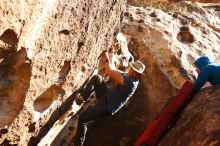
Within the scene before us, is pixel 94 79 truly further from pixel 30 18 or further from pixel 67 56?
pixel 30 18

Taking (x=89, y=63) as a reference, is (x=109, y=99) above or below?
below

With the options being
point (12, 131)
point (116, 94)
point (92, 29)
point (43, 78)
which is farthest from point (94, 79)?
point (12, 131)

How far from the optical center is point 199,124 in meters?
4.85

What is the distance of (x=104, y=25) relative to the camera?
611 centimetres

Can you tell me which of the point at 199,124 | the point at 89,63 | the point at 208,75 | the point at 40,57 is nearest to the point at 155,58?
the point at 89,63

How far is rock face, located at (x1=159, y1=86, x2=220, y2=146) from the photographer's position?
4.54m

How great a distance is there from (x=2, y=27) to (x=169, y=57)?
3.84 meters

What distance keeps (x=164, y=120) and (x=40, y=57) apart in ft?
6.29

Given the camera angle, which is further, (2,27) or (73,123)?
(73,123)

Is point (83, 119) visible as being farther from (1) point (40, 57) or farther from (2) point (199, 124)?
(2) point (199, 124)

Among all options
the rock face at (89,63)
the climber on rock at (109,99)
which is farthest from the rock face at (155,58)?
the climber on rock at (109,99)

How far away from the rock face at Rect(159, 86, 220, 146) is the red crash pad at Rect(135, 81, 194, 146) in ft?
0.31

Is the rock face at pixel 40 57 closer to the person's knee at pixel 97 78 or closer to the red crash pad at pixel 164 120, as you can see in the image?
the person's knee at pixel 97 78

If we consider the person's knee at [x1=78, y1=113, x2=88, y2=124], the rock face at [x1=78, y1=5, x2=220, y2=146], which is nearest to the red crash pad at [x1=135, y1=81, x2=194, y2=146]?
the rock face at [x1=78, y1=5, x2=220, y2=146]
